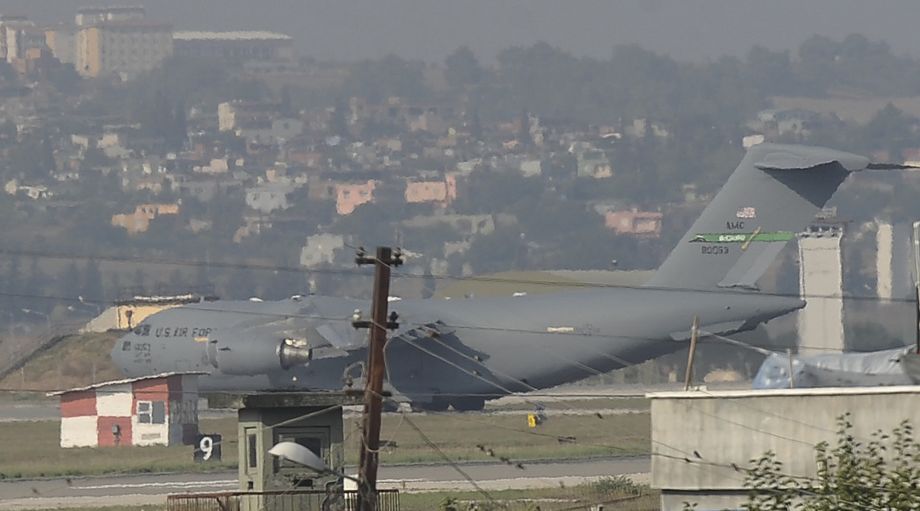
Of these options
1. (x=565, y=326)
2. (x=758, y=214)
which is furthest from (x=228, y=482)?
(x=758, y=214)

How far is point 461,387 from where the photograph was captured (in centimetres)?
8044

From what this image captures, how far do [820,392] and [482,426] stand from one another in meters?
41.5

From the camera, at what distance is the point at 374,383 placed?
3086cm

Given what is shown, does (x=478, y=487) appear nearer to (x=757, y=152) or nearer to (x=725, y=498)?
(x=725, y=498)

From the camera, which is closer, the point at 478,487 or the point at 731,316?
the point at 478,487

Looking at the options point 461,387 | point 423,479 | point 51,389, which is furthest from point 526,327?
point 51,389

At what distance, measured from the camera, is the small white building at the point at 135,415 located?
232 feet

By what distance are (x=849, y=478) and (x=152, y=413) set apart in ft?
141

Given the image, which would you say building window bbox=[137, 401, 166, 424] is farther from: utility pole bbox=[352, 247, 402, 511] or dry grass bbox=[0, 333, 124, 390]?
utility pole bbox=[352, 247, 402, 511]

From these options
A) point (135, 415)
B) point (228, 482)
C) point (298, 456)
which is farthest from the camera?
point (135, 415)

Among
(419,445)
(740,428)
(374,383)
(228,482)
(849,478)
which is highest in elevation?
(374,383)

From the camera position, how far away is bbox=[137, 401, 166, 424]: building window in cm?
7062

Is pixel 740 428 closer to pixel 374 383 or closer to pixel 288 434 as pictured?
pixel 374 383

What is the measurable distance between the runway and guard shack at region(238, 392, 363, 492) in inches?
636
